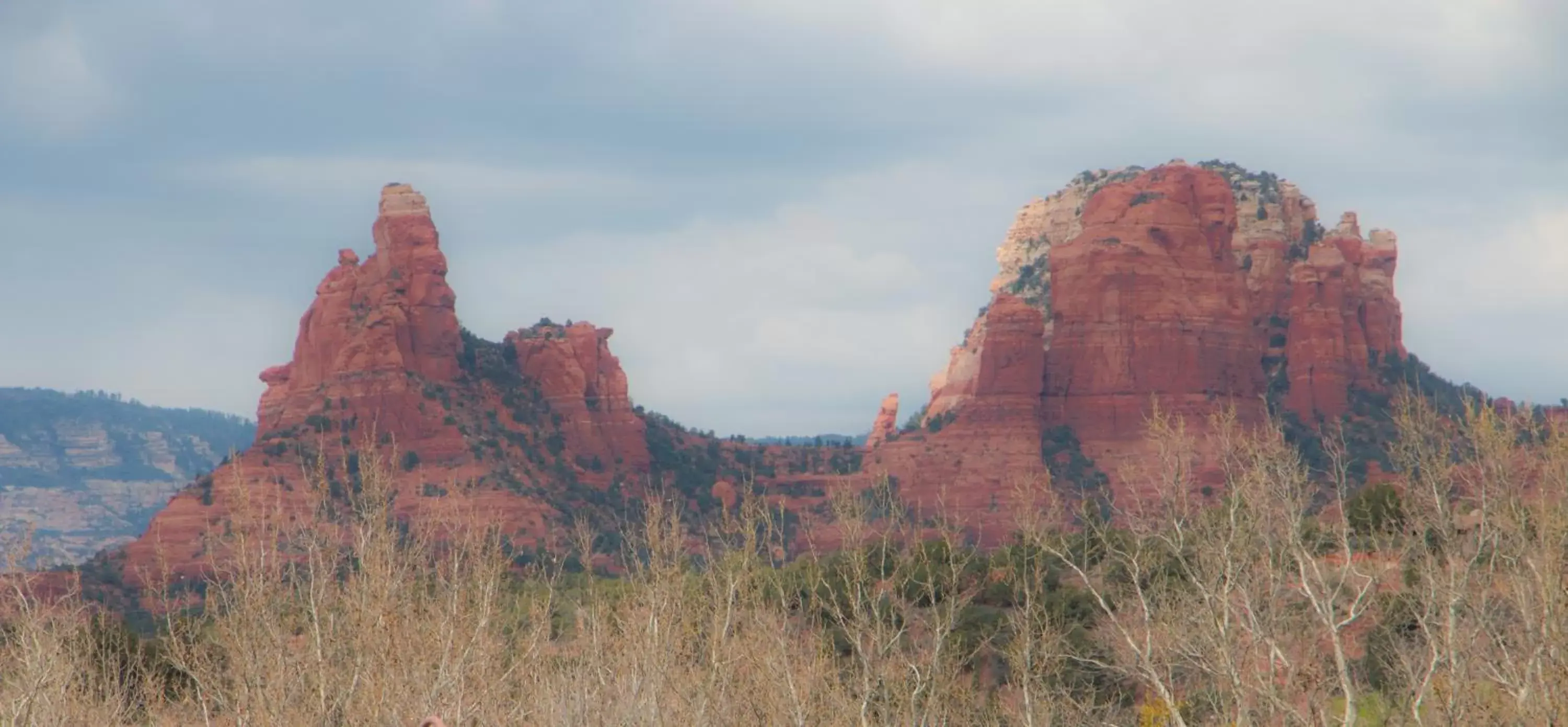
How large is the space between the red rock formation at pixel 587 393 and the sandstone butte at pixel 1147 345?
1848 cm

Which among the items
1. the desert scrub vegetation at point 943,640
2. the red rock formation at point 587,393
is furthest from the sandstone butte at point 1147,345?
the desert scrub vegetation at point 943,640

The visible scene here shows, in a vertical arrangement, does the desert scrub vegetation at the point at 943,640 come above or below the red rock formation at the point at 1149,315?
below

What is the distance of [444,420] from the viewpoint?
11931 cm

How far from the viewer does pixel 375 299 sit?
406ft

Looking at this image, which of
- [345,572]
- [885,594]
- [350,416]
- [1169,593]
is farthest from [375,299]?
[1169,593]

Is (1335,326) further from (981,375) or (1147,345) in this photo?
(981,375)

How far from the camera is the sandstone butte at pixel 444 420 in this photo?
11050 cm

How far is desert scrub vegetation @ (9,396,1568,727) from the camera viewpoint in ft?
102

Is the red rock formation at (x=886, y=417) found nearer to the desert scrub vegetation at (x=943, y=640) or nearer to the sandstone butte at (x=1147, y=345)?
the sandstone butte at (x=1147, y=345)

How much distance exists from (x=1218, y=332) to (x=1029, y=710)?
108 metres

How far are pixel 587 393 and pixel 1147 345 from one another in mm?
42950

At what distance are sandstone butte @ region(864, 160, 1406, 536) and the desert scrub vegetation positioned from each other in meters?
80.3

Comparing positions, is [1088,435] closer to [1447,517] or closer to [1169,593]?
[1169,593]

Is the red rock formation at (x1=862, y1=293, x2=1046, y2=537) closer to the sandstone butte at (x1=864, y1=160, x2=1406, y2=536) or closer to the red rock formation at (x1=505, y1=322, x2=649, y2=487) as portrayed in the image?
the sandstone butte at (x1=864, y1=160, x2=1406, y2=536)
